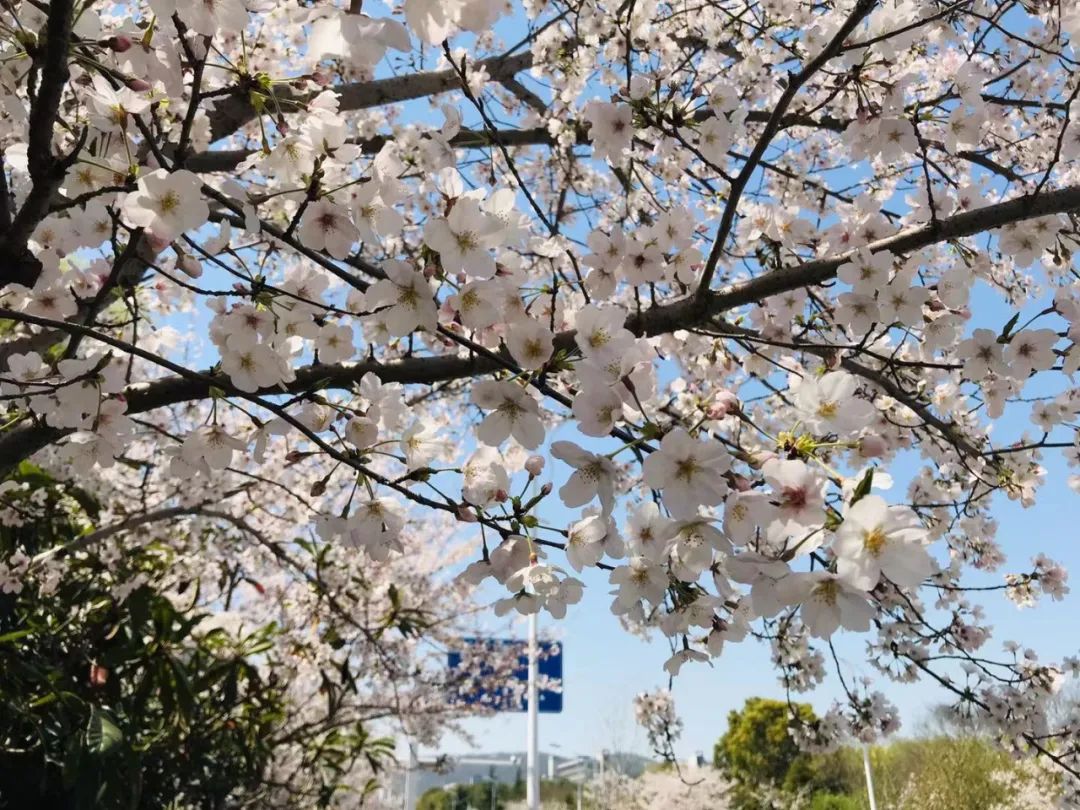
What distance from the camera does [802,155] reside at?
12.9 feet

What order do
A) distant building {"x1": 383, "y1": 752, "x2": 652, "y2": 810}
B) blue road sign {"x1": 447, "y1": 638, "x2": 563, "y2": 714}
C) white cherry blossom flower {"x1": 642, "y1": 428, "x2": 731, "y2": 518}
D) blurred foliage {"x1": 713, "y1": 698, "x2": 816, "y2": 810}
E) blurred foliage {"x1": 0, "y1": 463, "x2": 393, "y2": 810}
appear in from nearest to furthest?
white cherry blossom flower {"x1": 642, "y1": 428, "x2": 731, "y2": 518}
blurred foliage {"x1": 0, "y1": 463, "x2": 393, "y2": 810}
blue road sign {"x1": 447, "y1": 638, "x2": 563, "y2": 714}
distant building {"x1": 383, "y1": 752, "x2": 652, "y2": 810}
blurred foliage {"x1": 713, "y1": 698, "x2": 816, "y2": 810}

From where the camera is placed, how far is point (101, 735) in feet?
8.16

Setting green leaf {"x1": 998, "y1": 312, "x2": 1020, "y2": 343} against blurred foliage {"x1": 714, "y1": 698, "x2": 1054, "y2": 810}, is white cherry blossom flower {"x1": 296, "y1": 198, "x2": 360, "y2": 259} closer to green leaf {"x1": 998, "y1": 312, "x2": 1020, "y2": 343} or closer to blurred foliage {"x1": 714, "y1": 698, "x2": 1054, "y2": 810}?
green leaf {"x1": 998, "y1": 312, "x2": 1020, "y2": 343}

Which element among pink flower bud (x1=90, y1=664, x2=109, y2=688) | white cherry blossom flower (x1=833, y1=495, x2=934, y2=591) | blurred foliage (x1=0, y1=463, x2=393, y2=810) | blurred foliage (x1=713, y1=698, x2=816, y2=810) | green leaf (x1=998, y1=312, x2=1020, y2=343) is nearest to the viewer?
white cherry blossom flower (x1=833, y1=495, x2=934, y2=591)

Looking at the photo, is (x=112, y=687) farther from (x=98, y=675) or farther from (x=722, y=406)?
(x=722, y=406)

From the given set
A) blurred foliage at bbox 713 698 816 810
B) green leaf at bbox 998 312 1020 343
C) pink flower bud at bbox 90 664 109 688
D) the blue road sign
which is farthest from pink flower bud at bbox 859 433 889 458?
blurred foliage at bbox 713 698 816 810

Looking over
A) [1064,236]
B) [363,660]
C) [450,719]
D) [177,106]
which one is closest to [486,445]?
[177,106]

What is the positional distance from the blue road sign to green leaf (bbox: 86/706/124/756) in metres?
3.54

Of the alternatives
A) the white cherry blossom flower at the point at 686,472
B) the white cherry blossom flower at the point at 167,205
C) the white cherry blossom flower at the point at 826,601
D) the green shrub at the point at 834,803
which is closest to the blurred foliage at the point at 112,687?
the white cherry blossom flower at the point at 167,205

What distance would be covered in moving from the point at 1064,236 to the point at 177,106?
7.59ft

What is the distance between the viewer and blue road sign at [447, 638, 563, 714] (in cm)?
683

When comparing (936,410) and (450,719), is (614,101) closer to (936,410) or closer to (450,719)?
(936,410)

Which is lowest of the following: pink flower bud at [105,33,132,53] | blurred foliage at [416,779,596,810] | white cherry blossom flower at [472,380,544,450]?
blurred foliage at [416,779,596,810]

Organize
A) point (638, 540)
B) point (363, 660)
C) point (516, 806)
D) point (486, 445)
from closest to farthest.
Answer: point (638, 540)
point (486, 445)
point (363, 660)
point (516, 806)
